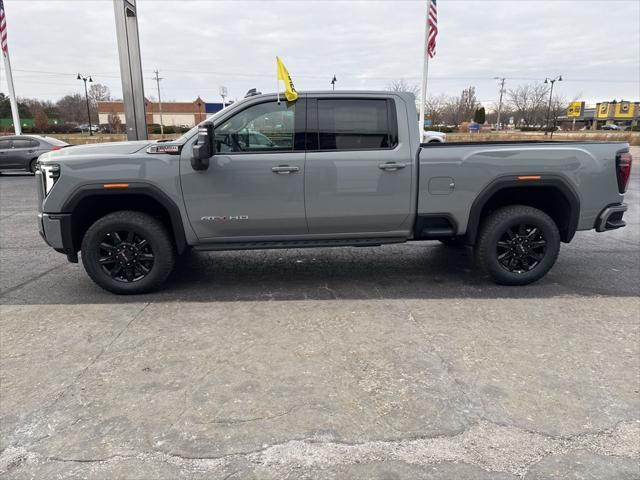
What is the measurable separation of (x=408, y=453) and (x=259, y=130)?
3233 mm

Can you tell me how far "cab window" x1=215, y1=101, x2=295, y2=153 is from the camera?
455 cm

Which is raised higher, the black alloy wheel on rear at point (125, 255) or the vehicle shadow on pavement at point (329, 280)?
the black alloy wheel on rear at point (125, 255)

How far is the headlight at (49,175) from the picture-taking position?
4.43 metres

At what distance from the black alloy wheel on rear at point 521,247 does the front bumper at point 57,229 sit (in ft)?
14.0

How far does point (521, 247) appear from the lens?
4.90 metres

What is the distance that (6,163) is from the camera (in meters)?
16.1

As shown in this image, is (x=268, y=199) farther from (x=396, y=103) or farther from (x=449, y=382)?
(x=449, y=382)

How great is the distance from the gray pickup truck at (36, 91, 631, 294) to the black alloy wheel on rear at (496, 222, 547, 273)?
14 mm

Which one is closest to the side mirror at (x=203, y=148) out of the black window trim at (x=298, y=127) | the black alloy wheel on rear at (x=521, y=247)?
the black window trim at (x=298, y=127)

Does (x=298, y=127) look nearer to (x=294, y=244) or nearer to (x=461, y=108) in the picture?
(x=294, y=244)

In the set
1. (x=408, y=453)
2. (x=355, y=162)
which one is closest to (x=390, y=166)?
(x=355, y=162)

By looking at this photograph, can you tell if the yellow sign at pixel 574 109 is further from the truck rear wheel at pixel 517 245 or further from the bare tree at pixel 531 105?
the truck rear wheel at pixel 517 245

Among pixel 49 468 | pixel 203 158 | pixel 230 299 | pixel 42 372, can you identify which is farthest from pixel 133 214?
pixel 49 468

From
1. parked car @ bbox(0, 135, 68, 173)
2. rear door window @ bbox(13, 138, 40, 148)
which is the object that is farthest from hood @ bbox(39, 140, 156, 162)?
rear door window @ bbox(13, 138, 40, 148)
